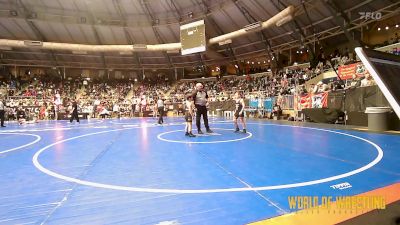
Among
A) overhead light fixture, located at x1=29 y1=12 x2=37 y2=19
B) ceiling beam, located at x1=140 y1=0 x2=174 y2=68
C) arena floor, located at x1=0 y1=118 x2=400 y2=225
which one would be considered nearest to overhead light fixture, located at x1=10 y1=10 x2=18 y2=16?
overhead light fixture, located at x1=29 y1=12 x2=37 y2=19

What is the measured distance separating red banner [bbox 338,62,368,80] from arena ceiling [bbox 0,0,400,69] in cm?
648

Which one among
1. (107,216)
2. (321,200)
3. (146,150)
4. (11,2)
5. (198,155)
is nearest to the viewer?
(107,216)

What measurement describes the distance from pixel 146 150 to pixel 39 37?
106 ft

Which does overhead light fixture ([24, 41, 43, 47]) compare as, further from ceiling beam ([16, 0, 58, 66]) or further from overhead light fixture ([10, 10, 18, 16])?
overhead light fixture ([10, 10, 18, 16])

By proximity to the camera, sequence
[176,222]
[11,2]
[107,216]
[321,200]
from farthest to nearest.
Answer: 1. [11,2]
2. [321,200]
3. [107,216]
4. [176,222]

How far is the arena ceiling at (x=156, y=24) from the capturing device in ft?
79.3

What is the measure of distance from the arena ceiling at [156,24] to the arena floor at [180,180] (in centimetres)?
1963

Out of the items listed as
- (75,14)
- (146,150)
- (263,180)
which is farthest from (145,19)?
(263,180)

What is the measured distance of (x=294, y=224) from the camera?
2166mm

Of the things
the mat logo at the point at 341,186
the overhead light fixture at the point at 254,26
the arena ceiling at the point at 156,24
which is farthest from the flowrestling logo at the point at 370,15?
the mat logo at the point at 341,186

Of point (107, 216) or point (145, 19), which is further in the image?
point (145, 19)

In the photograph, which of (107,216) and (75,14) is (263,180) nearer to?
(107,216)

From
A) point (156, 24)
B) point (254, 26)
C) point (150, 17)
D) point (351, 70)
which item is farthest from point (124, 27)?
point (351, 70)

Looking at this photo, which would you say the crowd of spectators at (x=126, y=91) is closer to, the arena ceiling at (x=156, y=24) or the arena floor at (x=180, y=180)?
the arena ceiling at (x=156, y=24)
